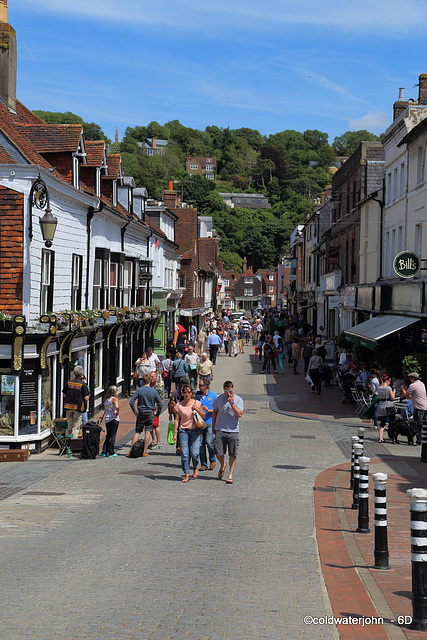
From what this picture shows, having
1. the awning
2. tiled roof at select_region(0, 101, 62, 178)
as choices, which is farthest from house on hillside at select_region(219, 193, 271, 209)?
tiled roof at select_region(0, 101, 62, 178)

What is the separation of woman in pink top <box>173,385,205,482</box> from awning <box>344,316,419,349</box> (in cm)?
938

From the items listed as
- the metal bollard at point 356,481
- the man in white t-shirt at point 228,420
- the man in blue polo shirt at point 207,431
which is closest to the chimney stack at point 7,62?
the man in blue polo shirt at point 207,431

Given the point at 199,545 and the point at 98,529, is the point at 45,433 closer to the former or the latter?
the point at 98,529

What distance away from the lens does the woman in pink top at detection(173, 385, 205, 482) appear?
42.4ft

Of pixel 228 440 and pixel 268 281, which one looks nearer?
pixel 228 440

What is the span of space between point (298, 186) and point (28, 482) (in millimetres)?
189886

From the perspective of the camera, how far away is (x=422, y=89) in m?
27.5

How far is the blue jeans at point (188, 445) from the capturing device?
1299 centimetres

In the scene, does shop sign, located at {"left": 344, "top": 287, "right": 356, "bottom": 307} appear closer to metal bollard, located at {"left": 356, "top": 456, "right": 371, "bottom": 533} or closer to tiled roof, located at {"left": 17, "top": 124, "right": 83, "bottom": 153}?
tiled roof, located at {"left": 17, "top": 124, "right": 83, "bottom": 153}

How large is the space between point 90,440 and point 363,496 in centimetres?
738

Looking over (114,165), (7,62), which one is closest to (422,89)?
(114,165)

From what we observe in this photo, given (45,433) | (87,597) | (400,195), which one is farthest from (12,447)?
(400,195)

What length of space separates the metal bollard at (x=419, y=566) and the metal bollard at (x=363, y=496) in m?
3.31

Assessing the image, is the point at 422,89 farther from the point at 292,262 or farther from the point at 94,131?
the point at 94,131
